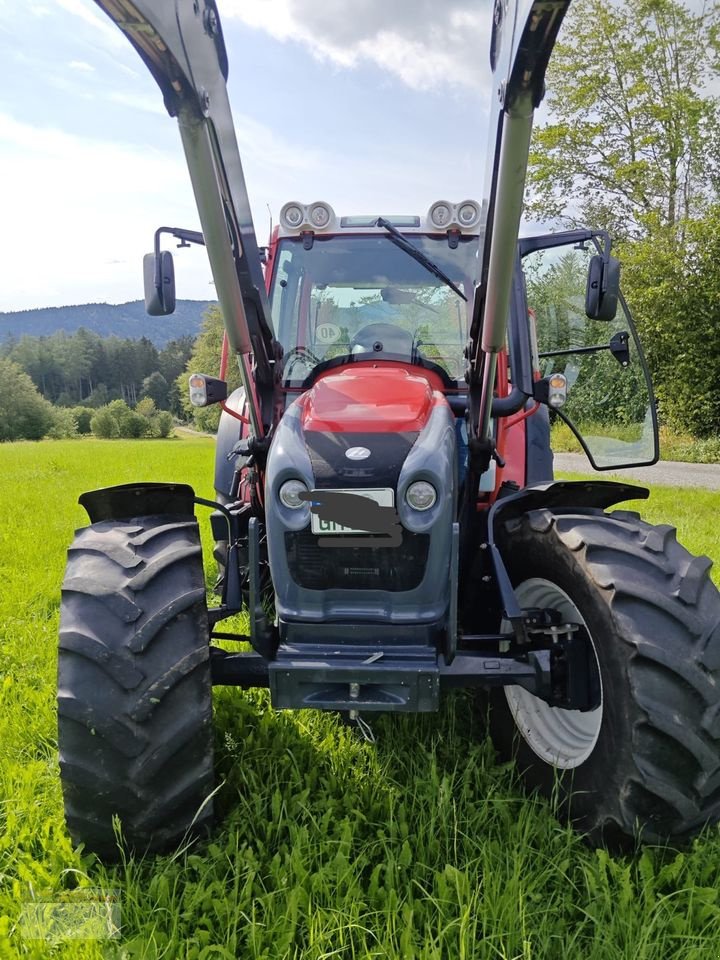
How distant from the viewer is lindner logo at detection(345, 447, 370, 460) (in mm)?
2328

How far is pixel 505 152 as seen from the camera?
2109 mm

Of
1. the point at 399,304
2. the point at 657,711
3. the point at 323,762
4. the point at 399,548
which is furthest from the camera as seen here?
the point at 399,304

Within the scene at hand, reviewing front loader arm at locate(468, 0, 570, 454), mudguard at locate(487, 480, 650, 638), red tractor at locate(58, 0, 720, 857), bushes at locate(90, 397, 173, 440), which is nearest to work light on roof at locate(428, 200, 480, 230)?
red tractor at locate(58, 0, 720, 857)

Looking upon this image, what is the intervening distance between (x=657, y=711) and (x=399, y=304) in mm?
2269

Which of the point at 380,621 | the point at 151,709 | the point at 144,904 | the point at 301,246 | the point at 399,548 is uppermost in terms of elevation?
the point at 301,246

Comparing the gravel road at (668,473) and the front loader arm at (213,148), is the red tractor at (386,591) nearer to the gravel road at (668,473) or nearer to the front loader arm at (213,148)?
the front loader arm at (213,148)

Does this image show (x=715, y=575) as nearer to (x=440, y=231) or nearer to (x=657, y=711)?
(x=440, y=231)

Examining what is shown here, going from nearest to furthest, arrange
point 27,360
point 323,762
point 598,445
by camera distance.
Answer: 1. point 323,762
2. point 598,445
3. point 27,360

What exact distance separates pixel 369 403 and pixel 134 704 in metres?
1.23

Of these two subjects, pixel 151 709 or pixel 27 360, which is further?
pixel 27 360

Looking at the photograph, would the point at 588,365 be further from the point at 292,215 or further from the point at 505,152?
the point at 505,152

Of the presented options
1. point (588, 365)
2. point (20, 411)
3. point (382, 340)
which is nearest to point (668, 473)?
point (588, 365)

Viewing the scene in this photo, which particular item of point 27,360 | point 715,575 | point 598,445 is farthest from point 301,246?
point 27,360

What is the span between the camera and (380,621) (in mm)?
2340
